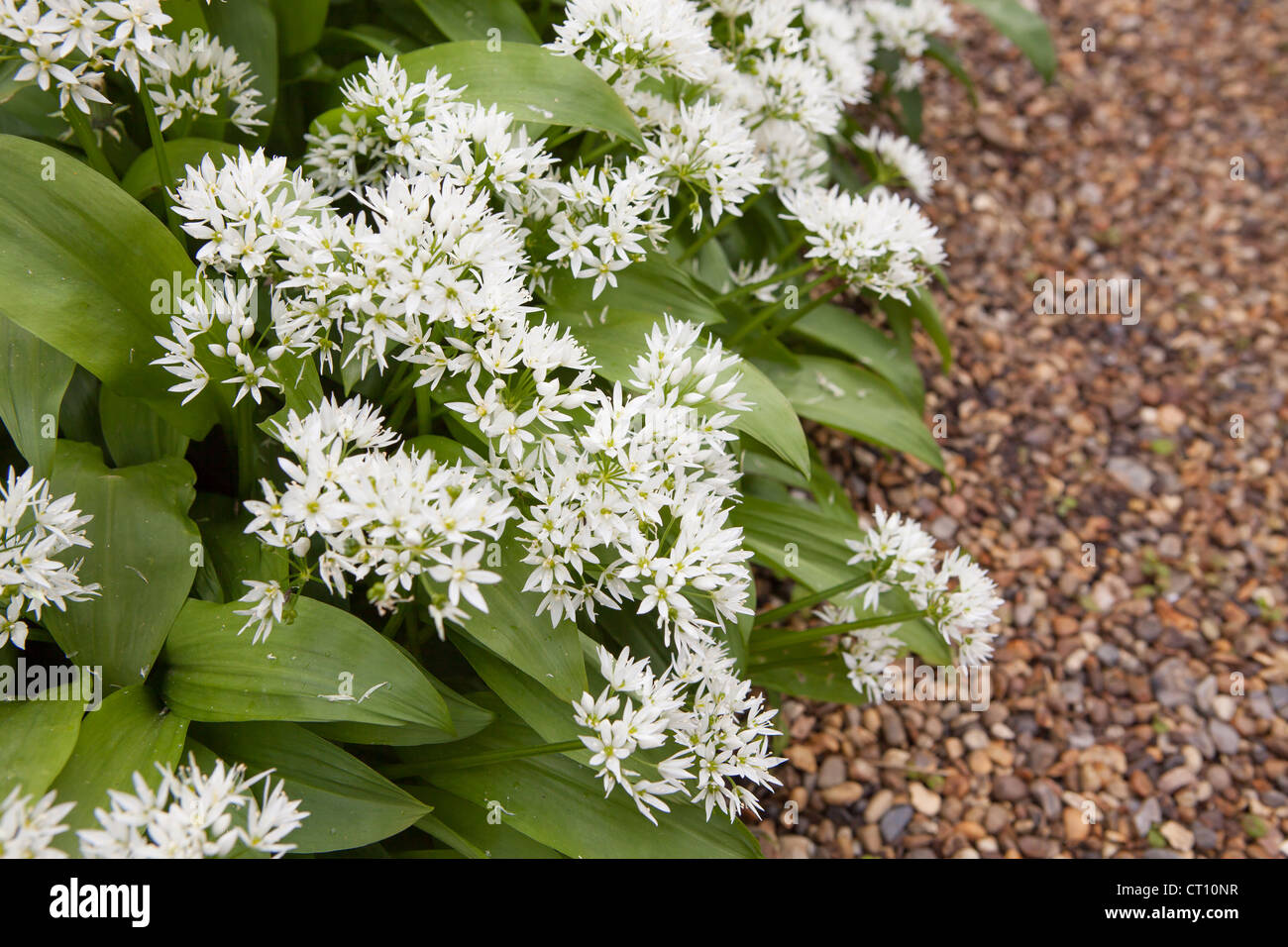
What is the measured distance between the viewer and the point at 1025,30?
4.62m

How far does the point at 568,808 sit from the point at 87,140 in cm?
186

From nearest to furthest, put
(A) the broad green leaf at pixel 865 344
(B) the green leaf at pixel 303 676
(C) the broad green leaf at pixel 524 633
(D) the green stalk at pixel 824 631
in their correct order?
1. (B) the green leaf at pixel 303 676
2. (C) the broad green leaf at pixel 524 633
3. (D) the green stalk at pixel 824 631
4. (A) the broad green leaf at pixel 865 344

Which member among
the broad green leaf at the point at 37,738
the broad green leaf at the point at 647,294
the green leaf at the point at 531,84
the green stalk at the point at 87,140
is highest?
the green leaf at the point at 531,84

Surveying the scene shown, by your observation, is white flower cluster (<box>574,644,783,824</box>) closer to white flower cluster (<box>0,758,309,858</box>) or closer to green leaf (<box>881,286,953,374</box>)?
white flower cluster (<box>0,758,309,858</box>)

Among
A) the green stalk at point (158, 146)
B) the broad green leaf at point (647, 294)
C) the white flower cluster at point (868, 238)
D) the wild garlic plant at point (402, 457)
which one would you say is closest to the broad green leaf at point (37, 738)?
the wild garlic plant at point (402, 457)

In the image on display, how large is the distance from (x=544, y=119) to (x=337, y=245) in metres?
0.72

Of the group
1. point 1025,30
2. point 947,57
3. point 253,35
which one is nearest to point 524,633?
point 253,35

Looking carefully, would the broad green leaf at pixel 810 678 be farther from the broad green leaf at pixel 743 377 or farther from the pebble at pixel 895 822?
the broad green leaf at pixel 743 377

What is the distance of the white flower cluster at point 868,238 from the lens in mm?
2611

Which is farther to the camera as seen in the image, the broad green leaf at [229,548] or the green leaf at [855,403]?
the green leaf at [855,403]

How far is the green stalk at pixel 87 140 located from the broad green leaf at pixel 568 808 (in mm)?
1496

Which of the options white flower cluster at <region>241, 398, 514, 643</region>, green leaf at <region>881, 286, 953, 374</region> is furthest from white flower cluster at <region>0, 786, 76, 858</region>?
green leaf at <region>881, 286, 953, 374</region>
